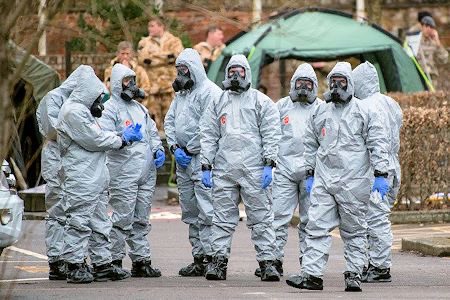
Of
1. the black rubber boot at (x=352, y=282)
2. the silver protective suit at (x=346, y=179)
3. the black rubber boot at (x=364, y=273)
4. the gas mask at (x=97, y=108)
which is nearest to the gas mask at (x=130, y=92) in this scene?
the gas mask at (x=97, y=108)

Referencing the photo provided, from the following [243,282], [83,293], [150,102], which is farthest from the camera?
[150,102]

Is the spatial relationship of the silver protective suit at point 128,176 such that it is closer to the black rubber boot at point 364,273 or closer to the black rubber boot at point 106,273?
the black rubber boot at point 106,273

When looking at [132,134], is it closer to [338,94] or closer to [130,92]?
[130,92]

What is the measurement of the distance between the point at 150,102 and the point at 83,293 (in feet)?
49.2

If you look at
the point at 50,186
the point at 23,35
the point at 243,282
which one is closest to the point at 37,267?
the point at 50,186

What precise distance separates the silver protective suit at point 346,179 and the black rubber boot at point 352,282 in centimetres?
5

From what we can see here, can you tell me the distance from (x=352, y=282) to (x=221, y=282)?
145 cm

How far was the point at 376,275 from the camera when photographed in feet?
49.4

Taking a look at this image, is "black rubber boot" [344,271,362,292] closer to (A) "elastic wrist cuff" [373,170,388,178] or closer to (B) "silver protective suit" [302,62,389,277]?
(B) "silver protective suit" [302,62,389,277]

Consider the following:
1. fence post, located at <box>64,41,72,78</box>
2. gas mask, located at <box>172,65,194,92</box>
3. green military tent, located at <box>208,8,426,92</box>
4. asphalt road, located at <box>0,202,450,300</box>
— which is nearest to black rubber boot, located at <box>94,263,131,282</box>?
asphalt road, located at <box>0,202,450,300</box>

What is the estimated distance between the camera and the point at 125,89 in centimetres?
1555

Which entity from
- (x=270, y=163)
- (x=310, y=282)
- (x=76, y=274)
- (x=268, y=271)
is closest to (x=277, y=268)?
(x=268, y=271)

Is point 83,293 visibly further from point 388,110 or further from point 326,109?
Result: point 388,110

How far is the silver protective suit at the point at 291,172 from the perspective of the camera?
51.2ft
